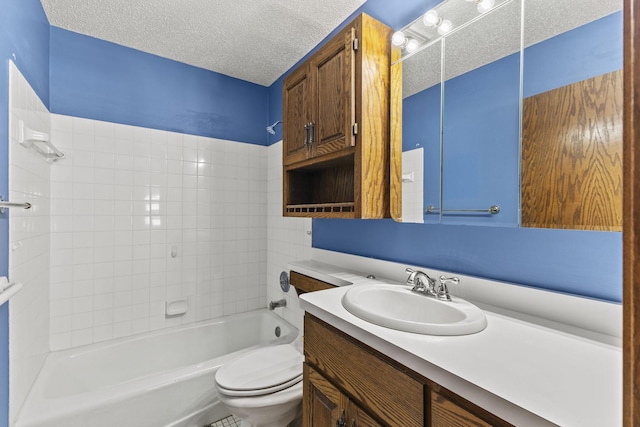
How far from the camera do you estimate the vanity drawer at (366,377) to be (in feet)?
2.28

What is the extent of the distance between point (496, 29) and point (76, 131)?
2.39 m

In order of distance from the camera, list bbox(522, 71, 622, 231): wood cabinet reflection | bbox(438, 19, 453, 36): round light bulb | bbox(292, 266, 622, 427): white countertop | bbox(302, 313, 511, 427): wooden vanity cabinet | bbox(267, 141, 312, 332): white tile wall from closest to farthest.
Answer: bbox(292, 266, 622, 427): white countertop, bbox(302, 313, 511, 427): wooden vanity cabinet, bbox(522, 71, 622, 231): wood cabinet reflection, bbox(438, 19, 453, 36): round light bulb, bbox(267, 141, 312, 332): white tile wall

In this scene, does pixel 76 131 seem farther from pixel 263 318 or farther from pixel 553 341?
pixel 553 341

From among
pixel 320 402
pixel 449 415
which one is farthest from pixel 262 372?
pixel 449 415

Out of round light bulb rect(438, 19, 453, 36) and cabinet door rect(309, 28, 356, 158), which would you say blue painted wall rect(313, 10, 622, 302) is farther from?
cabinet door rect(309, 28, 356, 158)

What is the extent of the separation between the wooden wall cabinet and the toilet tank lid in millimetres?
777

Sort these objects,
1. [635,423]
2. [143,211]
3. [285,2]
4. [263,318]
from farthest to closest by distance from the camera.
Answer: [263,318] < [143,211] < [285,2] < [635,423]

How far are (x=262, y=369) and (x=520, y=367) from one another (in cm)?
117

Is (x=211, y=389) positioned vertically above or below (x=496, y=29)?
below

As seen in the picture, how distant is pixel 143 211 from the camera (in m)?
2.08

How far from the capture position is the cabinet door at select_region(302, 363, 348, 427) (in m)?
0.92

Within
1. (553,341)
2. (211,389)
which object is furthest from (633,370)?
(211,389)

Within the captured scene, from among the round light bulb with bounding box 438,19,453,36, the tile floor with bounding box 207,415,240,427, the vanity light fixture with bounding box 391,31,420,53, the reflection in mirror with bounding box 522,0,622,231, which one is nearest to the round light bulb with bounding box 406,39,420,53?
the vanity light fixture with bounding box 391,31,420,53

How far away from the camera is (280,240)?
2.42 metres
